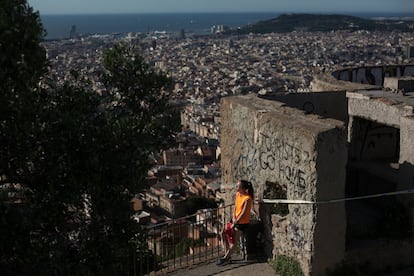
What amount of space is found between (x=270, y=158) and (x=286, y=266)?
1.31 metres

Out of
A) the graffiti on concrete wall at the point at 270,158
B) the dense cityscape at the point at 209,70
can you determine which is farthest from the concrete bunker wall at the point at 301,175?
the dense cityscape at the point at 209,70

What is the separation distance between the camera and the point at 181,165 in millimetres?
55031

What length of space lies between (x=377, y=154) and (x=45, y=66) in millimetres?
5865

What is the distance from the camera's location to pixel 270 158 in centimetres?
732

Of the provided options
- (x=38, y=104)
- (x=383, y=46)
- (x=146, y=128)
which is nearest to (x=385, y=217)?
(x=146, y=128)

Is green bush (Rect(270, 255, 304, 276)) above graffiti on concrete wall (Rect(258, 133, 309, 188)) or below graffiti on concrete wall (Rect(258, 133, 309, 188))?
below

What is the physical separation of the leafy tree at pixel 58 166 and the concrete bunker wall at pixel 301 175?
1773 mm

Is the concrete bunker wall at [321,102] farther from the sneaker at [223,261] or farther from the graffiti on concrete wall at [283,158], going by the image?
the sneaker at [223,261]

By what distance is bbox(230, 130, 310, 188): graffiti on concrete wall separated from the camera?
673 cm

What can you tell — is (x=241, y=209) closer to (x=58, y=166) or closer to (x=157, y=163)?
(x=157, y=163)

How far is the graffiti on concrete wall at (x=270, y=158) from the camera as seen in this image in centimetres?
673

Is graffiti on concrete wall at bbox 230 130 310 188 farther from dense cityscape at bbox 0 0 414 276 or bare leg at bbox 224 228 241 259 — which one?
bare leg at bbox 224 228 241 259

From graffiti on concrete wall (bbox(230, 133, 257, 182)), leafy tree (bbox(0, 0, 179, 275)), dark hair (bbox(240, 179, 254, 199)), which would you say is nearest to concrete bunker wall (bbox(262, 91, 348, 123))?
graffiti on concrete wall (bbox(230, 133, 257, 182))

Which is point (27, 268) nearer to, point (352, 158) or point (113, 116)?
point (113, 116)
